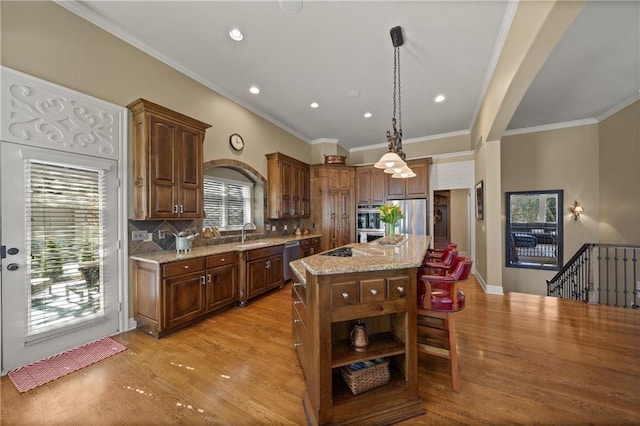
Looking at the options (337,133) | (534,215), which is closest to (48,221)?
(337,133)

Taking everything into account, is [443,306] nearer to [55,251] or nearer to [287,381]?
[287,381]

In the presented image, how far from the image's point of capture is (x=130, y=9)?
249 cm

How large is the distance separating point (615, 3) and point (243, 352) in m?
4.70

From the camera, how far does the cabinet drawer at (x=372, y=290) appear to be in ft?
5.15

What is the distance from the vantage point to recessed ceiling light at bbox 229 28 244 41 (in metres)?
2.73

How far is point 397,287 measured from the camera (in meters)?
1.63

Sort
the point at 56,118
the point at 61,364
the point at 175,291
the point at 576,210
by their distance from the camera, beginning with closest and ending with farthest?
the point at 61,364
the point at 56,118
the point at 175,291
the point at 576,210

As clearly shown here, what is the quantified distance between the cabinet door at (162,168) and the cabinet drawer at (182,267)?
603mm

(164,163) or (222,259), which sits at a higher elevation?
(164,163)

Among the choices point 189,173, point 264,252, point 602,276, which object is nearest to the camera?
point 189,173

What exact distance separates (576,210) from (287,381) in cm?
670

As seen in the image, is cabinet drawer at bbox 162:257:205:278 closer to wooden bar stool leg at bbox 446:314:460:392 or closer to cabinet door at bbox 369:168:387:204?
wooden bar stool leg at bbox 446:314:460:392

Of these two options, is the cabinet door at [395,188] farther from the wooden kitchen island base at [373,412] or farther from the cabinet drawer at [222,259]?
the wooden kitchen island base at [373,412]

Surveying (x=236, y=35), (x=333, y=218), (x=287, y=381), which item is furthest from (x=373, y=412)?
(x=333, y=218)
